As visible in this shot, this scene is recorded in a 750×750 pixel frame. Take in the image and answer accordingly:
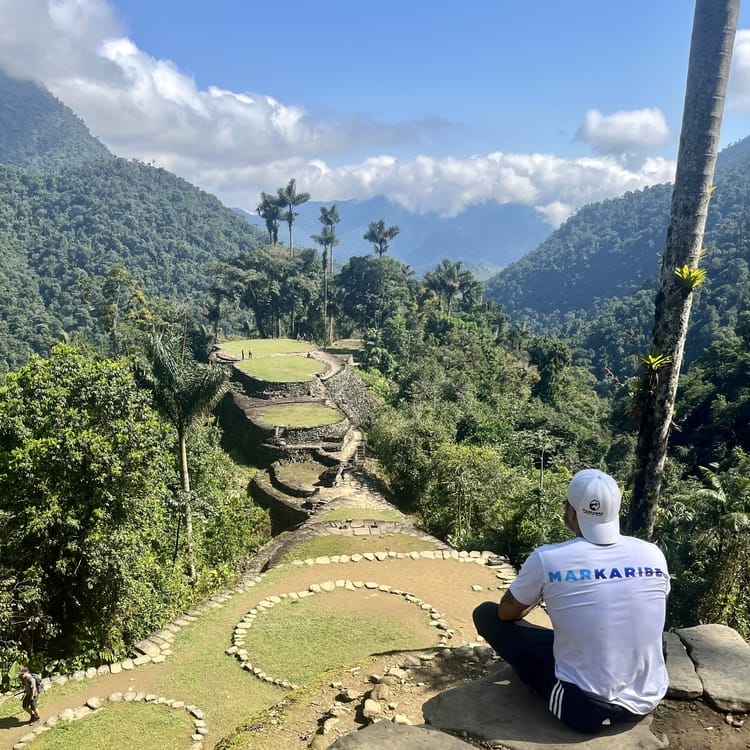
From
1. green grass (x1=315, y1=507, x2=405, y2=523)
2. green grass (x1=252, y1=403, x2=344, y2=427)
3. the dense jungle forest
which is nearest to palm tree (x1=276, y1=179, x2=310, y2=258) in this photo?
the dense jungle forest

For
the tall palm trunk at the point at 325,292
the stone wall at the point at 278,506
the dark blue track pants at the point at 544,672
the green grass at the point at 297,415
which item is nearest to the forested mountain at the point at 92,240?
the tall palm trunk at the point at 325,292

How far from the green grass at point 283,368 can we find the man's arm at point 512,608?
28.4 m

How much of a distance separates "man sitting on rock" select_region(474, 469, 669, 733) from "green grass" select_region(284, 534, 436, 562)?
34.2 feet

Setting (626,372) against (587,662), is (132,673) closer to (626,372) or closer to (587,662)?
(587,662)

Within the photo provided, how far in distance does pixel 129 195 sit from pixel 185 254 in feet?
71.2

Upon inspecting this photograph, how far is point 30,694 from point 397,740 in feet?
20.1

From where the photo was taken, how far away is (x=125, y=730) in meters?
7.11

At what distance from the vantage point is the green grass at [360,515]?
1653 centimetres

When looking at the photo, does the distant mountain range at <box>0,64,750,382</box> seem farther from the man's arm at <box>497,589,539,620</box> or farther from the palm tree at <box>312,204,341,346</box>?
the man's arm at <box>497,589,539,620</box>

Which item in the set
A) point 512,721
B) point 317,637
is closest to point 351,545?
point 317,637

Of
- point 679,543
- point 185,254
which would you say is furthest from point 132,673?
point 185,254

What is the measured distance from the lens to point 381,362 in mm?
44844

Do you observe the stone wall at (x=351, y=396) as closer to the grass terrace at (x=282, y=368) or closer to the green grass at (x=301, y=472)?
the grass terrace at (x=282, y=368)

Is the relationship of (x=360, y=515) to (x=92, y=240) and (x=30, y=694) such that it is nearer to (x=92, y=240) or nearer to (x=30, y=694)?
(x=30, y=694)
